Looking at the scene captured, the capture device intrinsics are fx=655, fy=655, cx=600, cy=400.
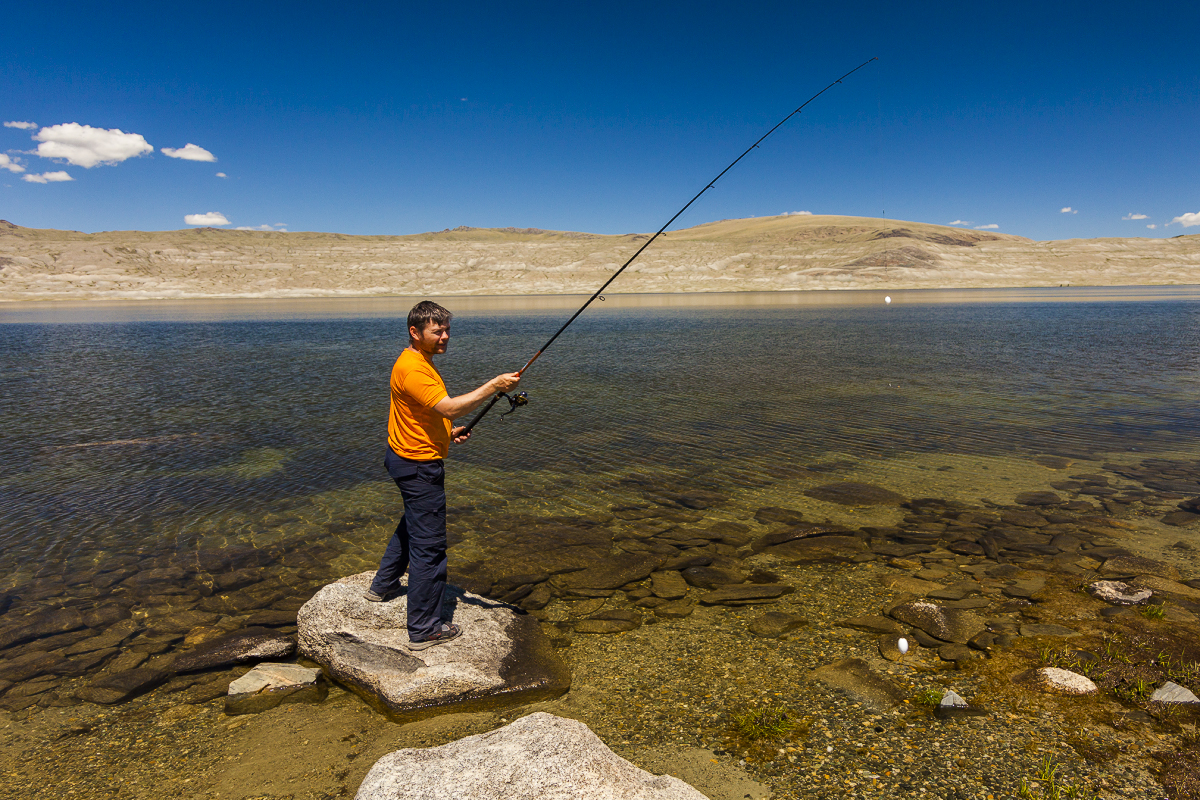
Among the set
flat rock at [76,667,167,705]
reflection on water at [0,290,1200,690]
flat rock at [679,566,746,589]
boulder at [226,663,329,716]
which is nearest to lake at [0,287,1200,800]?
reflection on water at [0,290,1200,690]

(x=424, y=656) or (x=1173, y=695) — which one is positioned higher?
(x=424, y=656)

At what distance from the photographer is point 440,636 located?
16.0ft

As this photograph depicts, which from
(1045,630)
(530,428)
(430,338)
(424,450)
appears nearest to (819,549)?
(1045,630)

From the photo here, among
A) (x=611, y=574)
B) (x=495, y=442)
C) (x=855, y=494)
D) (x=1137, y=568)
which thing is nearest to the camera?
(x=1137, y=568)

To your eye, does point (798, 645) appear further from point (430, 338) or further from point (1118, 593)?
point (430, 338)

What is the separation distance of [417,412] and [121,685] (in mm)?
3199

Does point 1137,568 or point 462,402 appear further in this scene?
point 1137,568

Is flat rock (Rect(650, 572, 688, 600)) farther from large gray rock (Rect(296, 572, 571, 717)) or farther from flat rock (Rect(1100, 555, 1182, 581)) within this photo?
flat rock (Rect(1100, 555, 1182, 581))

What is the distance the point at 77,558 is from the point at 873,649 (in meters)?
8.27

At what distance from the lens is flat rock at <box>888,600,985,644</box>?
5227 millimetres

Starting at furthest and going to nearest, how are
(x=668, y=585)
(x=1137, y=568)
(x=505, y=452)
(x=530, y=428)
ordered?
1. (x=530, y=428)
2. (x=505, y=452)
3. (x=668, y=585)
4. (x=1137, y=568)

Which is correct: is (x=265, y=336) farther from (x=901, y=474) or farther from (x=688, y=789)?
(x=688, y=789)

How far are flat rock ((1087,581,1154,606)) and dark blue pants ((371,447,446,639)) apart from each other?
Result: 18.6 ft

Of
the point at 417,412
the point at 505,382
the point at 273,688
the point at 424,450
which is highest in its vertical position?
the point at 505,382
